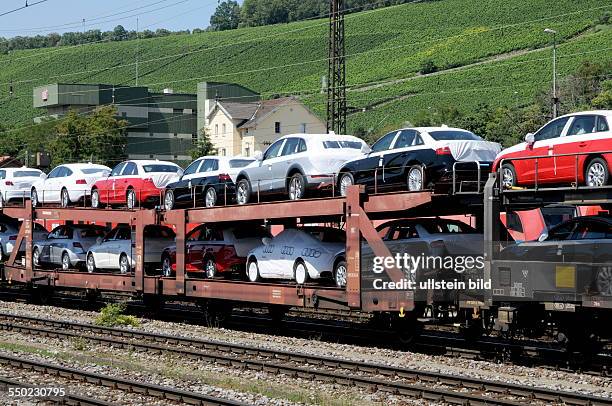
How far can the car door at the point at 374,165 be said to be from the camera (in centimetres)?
1859

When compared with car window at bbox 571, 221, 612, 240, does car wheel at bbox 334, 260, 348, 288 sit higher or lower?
lower

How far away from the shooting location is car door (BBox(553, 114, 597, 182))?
15.8 metres

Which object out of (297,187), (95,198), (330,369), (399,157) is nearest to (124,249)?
(95,198)

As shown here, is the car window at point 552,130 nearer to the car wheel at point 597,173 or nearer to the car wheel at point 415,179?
the car wheel at point 597,173

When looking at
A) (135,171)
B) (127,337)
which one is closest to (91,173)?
(135,171)

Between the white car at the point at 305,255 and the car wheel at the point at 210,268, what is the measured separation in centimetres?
178

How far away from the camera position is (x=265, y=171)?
71.6 ft

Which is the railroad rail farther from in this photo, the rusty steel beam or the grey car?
the grey car

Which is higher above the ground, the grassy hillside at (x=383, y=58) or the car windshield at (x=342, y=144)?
the grassy hillside at (x=383, y=58)

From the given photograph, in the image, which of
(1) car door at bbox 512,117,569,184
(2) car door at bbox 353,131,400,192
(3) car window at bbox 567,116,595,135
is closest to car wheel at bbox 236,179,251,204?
(2) car door at bbox 353,131,400,192

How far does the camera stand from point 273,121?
93.9 m

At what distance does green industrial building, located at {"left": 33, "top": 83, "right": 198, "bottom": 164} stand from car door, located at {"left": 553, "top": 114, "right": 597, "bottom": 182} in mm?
88349

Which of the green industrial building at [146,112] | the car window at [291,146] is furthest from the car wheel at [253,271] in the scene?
the green industrial building at [146,112]

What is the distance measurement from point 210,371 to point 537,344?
21.3 feet
